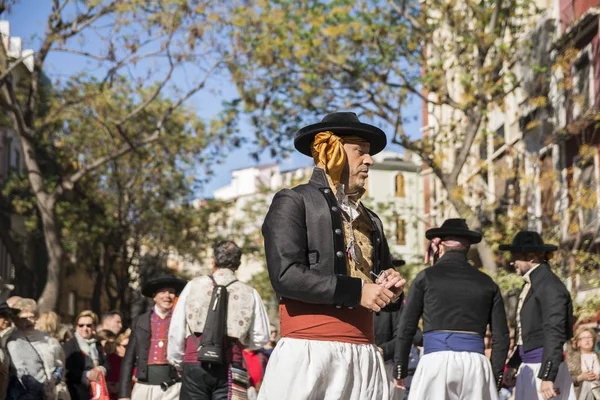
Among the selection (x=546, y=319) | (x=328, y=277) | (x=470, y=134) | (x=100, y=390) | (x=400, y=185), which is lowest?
(x=100, y=390)

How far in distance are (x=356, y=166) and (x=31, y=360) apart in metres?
7.31

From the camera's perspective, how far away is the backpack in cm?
967

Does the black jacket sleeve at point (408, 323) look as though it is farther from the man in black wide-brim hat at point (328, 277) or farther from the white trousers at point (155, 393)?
the man in black wide-brim hat at point (328, 277)

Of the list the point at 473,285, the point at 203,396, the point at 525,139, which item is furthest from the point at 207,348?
the point at 525,139

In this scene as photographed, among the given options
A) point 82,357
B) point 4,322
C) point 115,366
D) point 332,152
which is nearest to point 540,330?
point 332,152

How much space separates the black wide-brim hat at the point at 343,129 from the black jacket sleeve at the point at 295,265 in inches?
14.2

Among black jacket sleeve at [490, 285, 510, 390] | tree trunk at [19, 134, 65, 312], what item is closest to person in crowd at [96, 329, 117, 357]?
black jacket sleeve at [490, 285, 510, 390]

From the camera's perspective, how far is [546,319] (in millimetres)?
10008

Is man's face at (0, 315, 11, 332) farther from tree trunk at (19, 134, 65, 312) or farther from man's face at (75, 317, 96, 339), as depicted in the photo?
tree trunk at (19, 134, 65, 312)

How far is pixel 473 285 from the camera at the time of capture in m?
9.27

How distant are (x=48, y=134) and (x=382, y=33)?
15.9 m

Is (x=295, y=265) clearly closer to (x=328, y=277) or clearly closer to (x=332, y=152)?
(x=328, y=277)

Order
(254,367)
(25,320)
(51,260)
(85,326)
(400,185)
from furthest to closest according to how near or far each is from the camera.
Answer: (400,185) < (51,260) < (254,367) < (85,326) < (25,320)

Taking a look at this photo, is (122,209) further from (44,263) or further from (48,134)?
(44,263)
